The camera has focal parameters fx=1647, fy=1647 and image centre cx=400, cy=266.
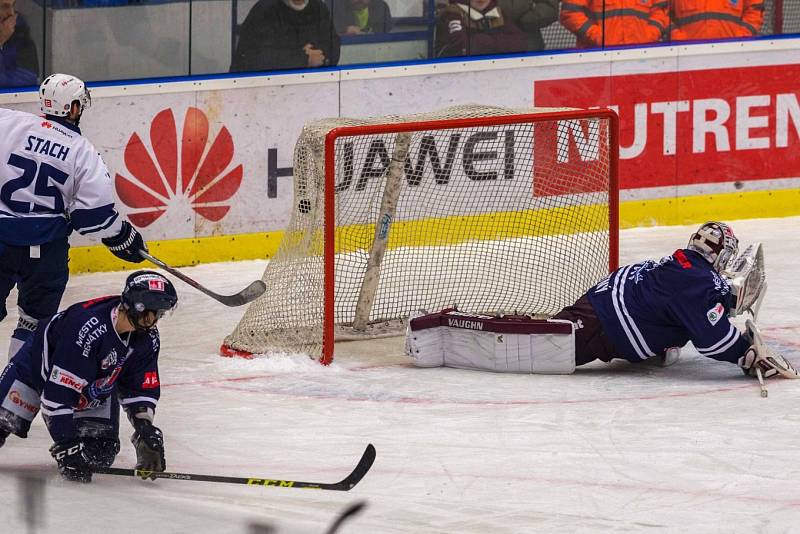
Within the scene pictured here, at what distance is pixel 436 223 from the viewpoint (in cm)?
754

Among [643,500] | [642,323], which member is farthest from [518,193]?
[643,500]

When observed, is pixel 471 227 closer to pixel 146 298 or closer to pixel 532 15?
pixel 532 15

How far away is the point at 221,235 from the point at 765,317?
2.83m

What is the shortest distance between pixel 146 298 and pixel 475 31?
4.69m

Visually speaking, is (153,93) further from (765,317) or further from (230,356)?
(765,317)

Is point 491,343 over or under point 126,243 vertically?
under

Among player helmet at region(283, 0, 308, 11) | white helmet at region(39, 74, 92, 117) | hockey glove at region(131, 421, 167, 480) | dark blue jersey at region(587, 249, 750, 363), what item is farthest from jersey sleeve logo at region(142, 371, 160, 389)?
player helmet at region(283, 0, 308, 11)

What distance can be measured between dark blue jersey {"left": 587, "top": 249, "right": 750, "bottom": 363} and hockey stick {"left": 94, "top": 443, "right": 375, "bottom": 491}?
166 cm


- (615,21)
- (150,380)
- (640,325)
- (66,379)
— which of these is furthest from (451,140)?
(66,379)

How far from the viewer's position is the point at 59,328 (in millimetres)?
4746

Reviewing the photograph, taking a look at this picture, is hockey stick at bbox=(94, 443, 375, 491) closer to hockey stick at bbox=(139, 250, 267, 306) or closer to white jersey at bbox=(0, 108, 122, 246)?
white jersey at bbox=(0, 108, 122, 246)

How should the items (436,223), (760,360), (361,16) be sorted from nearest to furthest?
(760,360), (436,223), (361,16)

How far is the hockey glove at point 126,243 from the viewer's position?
5938mm

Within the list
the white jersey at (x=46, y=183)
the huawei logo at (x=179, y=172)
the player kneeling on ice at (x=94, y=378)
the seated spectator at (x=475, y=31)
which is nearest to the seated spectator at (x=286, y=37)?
the huawei logo at (x=179, y=172)
